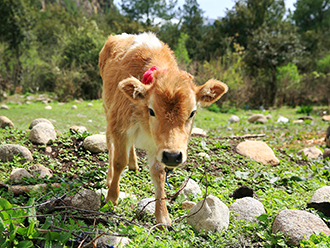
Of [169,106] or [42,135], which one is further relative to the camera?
[42,135]

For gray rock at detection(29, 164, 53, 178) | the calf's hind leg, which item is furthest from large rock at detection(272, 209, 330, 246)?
gray rock at detection(29, 164, 53, 178)

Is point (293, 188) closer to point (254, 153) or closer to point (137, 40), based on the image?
point (254, 153)

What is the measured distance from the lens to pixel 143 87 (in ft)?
10.5

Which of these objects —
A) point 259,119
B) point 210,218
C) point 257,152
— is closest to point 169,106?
point 210,218

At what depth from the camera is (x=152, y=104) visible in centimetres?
308

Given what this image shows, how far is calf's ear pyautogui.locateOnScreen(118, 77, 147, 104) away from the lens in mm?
3113

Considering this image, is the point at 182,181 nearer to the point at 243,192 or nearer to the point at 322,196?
the point at 243,192

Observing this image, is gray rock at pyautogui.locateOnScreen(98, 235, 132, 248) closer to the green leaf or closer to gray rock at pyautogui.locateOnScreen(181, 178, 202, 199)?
the green leaf

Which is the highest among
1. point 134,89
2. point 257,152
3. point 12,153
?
point 134,89

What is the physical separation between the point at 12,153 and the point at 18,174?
75 centimetres

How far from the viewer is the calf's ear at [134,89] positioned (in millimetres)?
3113

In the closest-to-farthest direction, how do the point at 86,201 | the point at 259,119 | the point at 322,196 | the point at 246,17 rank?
the point at 86,201, the point at 322,196, the point at 259,119, the point at 246,17

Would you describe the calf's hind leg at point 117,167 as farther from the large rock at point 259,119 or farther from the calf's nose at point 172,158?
the large rock at point 259,119

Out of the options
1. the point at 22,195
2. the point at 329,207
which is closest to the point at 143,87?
the point at 22,195
